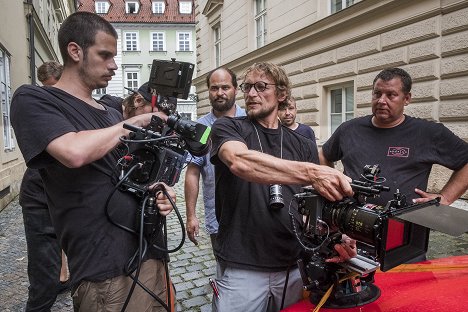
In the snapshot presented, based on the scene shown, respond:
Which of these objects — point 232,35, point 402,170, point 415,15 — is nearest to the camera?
point 402,170

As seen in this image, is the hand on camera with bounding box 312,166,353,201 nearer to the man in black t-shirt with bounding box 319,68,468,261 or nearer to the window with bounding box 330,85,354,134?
the man in black t-shirt with bounding box 319,68,468,261

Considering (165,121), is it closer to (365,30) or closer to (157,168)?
(157,168)

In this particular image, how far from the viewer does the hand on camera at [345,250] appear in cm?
139

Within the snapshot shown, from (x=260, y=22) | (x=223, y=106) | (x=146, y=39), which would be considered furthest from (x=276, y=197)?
(x=146, y=39)

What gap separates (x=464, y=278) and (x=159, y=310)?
1.37 metres

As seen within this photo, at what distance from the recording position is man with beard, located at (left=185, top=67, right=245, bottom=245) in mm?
3164

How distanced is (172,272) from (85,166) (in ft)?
9.67

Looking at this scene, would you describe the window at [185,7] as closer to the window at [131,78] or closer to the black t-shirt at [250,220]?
the window at [131,78]

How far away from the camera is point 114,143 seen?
1501mm

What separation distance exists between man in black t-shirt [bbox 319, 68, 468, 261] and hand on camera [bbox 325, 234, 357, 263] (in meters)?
1.23

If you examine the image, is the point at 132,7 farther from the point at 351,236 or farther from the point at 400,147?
the point at 351,236

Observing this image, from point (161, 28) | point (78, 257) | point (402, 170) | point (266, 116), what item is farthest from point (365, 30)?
point (161, 28)

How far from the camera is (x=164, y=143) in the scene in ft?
5.39

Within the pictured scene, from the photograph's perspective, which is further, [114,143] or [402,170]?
[402,170]
